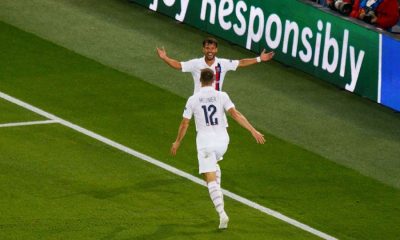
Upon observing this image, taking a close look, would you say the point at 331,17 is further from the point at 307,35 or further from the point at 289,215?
the point at 289,215

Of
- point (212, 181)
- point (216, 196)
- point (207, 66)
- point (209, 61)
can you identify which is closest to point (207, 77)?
point (212, 181)

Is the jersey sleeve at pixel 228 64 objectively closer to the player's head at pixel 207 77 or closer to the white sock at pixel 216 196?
the player's head at pixel 207 77

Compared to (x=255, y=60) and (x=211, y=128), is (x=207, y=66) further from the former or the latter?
(x=211, y=128)

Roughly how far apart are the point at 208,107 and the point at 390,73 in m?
7.03

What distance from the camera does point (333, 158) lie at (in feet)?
73.3

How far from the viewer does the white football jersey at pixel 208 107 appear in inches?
730

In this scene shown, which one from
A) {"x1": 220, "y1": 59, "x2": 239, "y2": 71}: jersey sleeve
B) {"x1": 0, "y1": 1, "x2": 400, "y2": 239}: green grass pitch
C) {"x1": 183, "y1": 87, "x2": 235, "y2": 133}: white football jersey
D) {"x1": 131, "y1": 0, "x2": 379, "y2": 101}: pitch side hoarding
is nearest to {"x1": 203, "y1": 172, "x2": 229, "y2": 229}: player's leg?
{"x1": 0, "y1": 1, "x2": 400, "y2": 239}: green grass pitch

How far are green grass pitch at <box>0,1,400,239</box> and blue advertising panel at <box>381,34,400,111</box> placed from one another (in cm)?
35

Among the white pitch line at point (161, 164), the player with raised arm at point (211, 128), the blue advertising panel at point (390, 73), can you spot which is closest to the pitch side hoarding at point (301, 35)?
the blue advertising panel at point (390, 73)

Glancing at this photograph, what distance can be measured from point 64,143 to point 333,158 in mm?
4496

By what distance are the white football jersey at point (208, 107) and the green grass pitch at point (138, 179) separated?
1.46 metres

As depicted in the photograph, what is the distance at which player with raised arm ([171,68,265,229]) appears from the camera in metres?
18.5

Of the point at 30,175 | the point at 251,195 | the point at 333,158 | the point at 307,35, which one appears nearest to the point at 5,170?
the point at 30,175

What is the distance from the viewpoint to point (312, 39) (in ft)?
85.2
